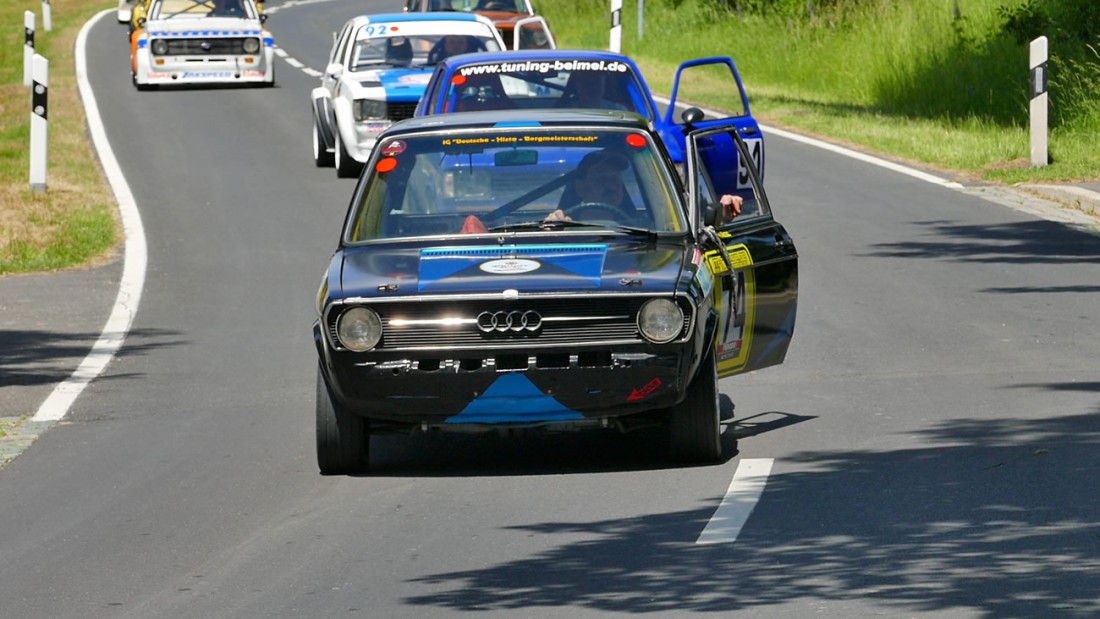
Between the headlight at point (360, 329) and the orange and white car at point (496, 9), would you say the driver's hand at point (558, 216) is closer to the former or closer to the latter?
the headlight at point (360, 329)

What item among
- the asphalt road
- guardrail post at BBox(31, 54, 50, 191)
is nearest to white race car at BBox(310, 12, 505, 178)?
guardrail post at BBox(31, 54, 50, 191)

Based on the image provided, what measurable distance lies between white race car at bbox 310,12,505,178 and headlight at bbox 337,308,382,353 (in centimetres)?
1209

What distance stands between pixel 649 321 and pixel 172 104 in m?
21.4

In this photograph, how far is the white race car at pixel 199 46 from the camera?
2998cm

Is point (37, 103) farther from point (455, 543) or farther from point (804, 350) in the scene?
point (455, 543)

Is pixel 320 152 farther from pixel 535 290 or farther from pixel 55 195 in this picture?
pixel 535 290

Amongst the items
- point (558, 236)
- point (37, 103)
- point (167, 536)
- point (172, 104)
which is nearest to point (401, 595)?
point (167, 536)

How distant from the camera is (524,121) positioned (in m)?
9.73

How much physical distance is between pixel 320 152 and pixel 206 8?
975cm

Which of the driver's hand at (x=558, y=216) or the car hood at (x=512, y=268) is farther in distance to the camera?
the driver's hand at (x=558, y=216)

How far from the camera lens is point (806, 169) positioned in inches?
829

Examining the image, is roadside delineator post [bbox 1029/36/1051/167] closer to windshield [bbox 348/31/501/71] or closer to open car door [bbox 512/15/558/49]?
windshield [bbox 348/31/501/71]

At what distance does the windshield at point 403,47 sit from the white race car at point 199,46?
909 centimetres

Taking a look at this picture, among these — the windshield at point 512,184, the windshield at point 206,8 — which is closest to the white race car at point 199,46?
the windshield at point 206,8
